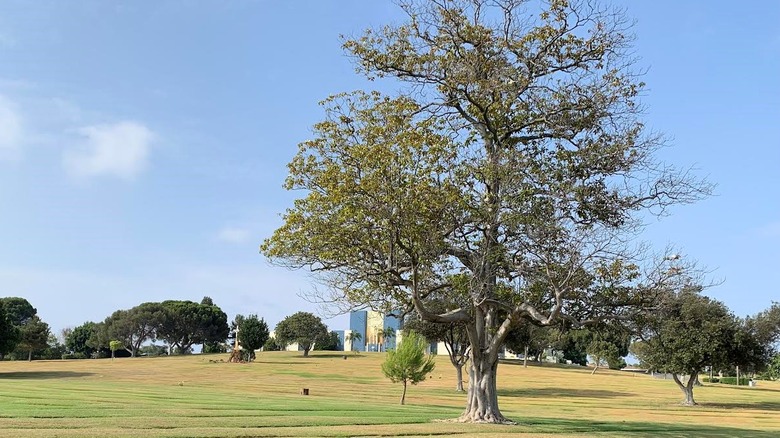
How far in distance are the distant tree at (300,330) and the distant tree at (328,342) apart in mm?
8520

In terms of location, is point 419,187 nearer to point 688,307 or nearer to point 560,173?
point 560,173

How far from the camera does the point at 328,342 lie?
130750mm

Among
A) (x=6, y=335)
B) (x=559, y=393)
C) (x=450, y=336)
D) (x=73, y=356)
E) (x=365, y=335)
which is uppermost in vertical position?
(x=450, y=336)

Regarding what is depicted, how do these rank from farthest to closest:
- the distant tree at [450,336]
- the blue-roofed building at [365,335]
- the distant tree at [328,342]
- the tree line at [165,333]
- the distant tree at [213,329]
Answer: the blue-roofed building at [365,335] → the distant tree at [213,329] → the distant tree at [328,342] → the tree line at [165,333] → the distant tree at [450,336]

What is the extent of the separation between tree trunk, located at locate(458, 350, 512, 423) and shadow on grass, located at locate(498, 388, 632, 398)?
36.4 metres

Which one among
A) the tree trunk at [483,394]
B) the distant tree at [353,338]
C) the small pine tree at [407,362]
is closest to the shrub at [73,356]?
the distant tree at [353,338]

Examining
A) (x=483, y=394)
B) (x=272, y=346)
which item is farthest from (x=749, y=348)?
(x=272, y=346)

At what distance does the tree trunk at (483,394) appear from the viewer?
83.7 feet

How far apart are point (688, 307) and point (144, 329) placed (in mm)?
97664

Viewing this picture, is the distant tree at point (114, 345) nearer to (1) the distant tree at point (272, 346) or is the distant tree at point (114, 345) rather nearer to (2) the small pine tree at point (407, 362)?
(1) the distant tree at point (272, 346)

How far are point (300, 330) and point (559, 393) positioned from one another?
2253 inches

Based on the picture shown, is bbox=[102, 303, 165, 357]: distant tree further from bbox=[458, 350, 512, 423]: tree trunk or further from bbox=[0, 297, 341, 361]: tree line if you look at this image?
bbox=[458, 350, 512, 423]: tree trunk

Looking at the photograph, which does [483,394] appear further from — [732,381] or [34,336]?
[34,336]

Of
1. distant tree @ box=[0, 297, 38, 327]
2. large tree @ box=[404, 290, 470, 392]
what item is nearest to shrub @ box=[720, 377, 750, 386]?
large tree @ box=[404, 290, 470, 392]
